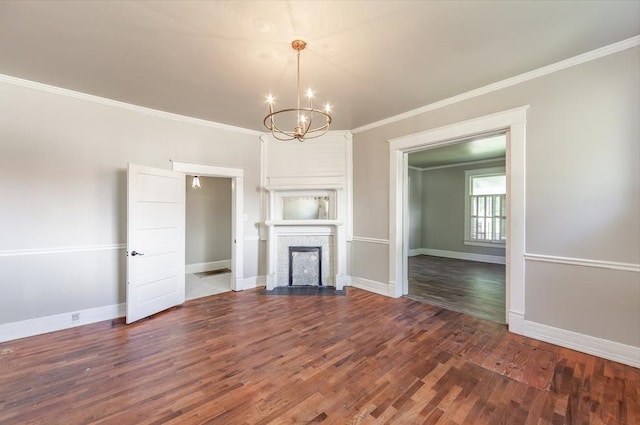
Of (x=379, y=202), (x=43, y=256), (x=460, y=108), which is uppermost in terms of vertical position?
(x=460, y=108)

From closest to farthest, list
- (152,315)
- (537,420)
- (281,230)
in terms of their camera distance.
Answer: (537,420) → (152,315) → (281,230)

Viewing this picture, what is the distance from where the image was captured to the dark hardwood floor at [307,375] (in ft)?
6.05

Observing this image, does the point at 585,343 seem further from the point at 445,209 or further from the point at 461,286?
the point at 445,209

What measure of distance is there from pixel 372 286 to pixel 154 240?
3.37 metres

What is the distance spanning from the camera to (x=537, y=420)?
1.78 meters

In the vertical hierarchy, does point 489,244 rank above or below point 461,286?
above

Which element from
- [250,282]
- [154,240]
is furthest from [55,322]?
[250,282]

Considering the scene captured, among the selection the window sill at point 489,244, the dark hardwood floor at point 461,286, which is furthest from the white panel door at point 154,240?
the window sill at point 489,244

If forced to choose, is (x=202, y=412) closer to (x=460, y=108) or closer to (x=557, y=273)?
(x=557, y=273)

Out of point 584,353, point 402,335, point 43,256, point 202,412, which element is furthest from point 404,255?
point 43,256

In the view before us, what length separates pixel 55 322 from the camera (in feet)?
10.3

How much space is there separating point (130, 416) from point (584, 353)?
390 centimetres

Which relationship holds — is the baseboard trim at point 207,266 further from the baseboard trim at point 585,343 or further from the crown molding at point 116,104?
the baseboard trim at point 585,343

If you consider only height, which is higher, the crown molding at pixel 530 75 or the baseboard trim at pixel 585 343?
the crown molding at pixel 530 75
